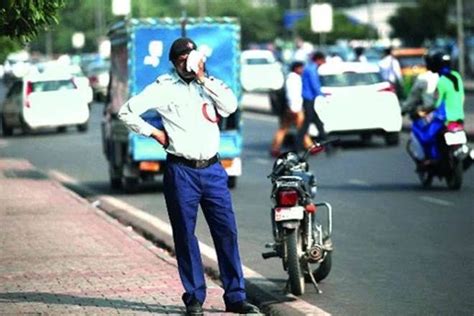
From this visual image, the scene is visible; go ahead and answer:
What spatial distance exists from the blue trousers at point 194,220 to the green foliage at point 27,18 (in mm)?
1802

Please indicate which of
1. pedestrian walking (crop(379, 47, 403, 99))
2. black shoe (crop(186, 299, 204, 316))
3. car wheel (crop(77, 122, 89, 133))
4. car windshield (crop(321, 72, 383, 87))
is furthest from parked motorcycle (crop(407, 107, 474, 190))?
car wheel (crop(77, 122, 89, 133))

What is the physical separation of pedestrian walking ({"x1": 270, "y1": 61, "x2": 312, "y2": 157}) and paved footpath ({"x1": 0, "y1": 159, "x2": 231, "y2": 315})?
10928 millimetres

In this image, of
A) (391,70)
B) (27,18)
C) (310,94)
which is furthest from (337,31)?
(27,18)

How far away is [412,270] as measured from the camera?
44.9 feet

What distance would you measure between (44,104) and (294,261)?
2451 cm

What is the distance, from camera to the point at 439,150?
72.4ft

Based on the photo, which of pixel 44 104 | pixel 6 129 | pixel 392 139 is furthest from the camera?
pixel 6 129

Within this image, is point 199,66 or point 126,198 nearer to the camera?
point 199,66

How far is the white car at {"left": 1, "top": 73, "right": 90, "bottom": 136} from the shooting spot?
33500 mm

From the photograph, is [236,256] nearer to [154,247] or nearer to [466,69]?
[154,247]

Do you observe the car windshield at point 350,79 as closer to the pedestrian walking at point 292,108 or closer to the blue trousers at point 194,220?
the pedestrian walking at point 292,108

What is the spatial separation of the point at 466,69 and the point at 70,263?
202 feet

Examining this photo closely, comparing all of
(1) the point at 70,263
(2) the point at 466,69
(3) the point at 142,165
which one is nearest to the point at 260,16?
(2) the point at 466,69

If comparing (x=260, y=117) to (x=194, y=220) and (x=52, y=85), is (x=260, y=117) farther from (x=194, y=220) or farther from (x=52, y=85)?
(x=194, y=220)
